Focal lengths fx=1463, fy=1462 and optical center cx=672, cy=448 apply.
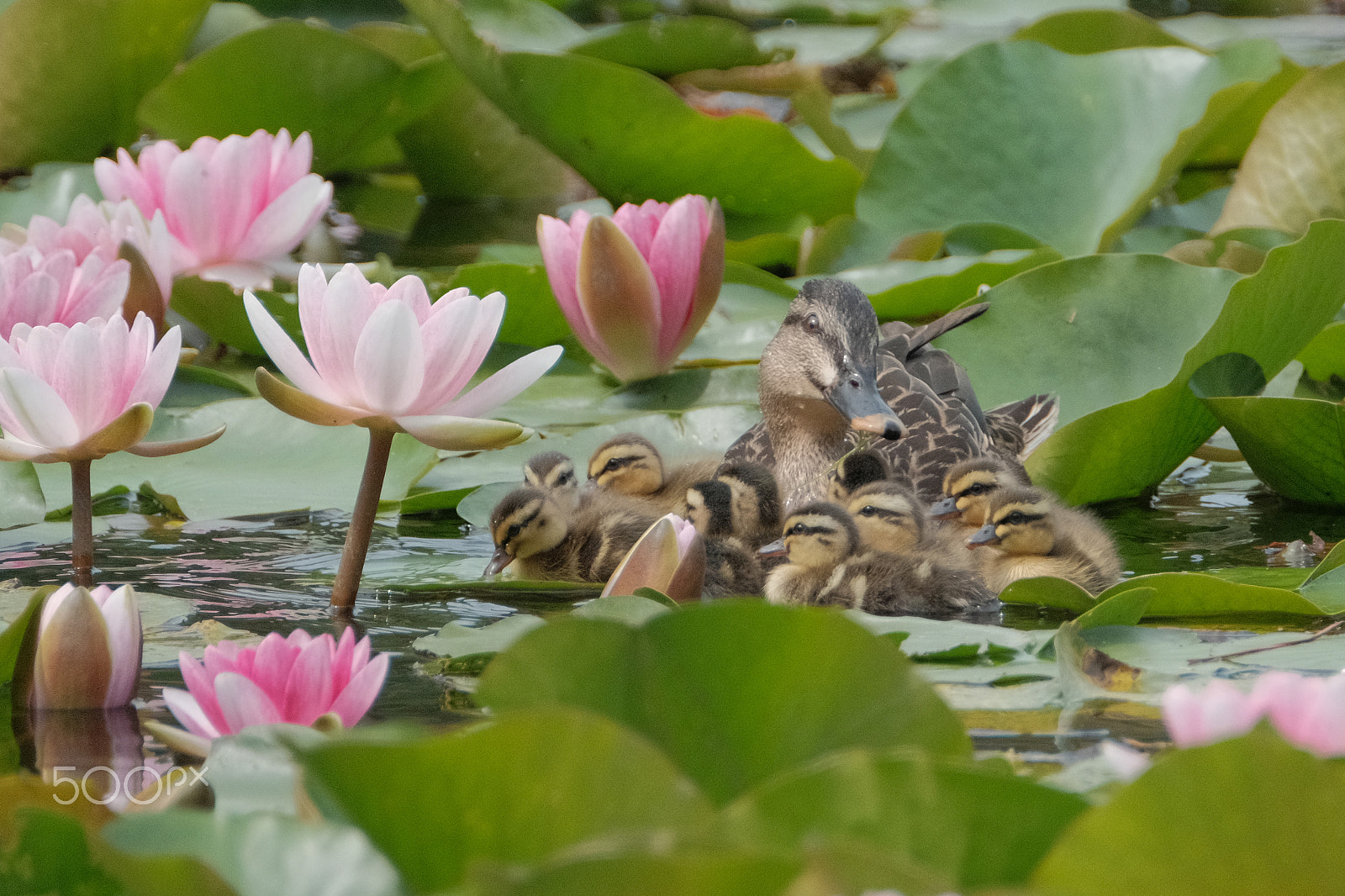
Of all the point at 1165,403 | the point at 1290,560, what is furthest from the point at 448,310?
the point at 1290,560

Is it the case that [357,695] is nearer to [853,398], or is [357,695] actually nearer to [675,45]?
[853,398]

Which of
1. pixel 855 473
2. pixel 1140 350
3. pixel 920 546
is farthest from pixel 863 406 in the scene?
pixel 1140 350

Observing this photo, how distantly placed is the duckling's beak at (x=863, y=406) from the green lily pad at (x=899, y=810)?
1663 mm

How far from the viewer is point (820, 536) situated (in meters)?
2.41

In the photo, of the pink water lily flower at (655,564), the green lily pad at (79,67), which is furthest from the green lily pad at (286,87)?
the pink water lily flower at (655,564)

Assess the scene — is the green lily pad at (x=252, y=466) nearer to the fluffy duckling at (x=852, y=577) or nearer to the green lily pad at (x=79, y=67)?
Answer: the fluffy duckling at (x=852, y=577)

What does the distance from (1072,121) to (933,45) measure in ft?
10.7

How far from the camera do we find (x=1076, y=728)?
62.2 inches

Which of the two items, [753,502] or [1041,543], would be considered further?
[753,502]

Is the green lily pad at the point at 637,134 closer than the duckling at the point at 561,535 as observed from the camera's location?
No

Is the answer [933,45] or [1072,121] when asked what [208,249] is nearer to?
[1072,121]

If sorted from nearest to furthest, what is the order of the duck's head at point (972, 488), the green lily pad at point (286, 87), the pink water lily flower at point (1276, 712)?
the pink water lily flower at point (1276, 712) → the duck's head at point (972, 488) → the green lily pad at point (286, 87)

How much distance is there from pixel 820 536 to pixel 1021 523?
349 millimetres

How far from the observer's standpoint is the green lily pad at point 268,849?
926 millimetres
